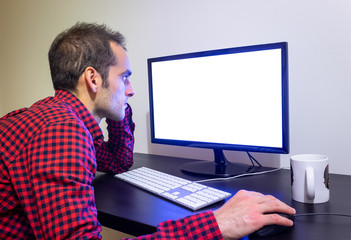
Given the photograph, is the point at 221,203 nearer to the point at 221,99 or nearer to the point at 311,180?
the point at 311,180

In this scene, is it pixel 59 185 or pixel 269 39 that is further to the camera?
pixel 269 39

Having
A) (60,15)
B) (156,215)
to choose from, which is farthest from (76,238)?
(60,15)

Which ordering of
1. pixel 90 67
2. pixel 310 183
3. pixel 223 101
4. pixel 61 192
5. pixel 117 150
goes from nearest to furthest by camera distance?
pixel 61 192
pixel 310 183
pixel 90 67
pixel 223 101
pixel 117 150

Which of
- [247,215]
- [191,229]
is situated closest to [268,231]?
[247,215]

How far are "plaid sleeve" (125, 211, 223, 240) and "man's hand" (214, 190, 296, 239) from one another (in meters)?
0.02

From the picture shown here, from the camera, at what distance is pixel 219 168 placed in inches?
47.3

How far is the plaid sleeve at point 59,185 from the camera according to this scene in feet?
2.06

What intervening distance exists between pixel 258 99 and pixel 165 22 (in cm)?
65

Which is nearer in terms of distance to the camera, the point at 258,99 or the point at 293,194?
the point at 293,194

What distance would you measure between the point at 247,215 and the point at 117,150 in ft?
2.40

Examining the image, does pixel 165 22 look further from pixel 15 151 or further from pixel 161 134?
pixel 15 151

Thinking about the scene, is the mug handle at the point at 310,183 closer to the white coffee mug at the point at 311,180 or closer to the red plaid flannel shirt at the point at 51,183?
the white coffee mug at the point at 311,180

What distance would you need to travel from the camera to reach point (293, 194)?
2.93 ft

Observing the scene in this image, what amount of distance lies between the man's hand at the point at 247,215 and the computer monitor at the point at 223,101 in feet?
1.11
